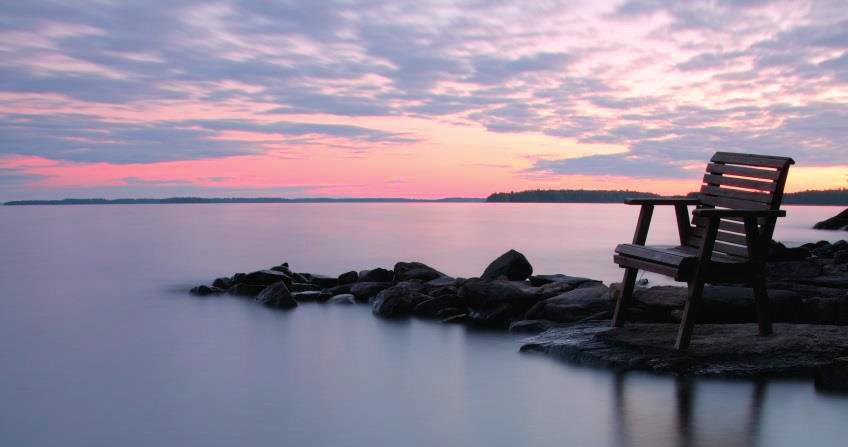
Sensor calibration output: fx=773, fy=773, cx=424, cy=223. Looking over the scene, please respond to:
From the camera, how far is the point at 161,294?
555 inches

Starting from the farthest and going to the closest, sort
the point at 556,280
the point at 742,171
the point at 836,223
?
the point at 836,223
the point at 556,280
the point at 742,171

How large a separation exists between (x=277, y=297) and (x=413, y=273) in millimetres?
2576

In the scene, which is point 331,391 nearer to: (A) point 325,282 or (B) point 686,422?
(B) point 686,422

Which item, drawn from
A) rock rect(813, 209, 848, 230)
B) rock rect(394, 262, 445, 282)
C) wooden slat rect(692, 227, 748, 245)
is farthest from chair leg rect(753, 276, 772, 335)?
rock rect(813, 209, 848, 230)

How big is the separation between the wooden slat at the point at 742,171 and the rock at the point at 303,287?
23.6 feet

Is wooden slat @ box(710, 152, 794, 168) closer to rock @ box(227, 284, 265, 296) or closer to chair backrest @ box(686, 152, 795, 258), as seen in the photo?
chair backrest @ box(686, 152, 795, 258)

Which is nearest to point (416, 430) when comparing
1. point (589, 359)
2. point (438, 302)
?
point (589, 359)

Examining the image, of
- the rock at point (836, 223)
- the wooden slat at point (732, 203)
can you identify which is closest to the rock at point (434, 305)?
the wooden slat at point (732, 203)

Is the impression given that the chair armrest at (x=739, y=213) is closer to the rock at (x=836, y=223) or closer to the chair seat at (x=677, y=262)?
the chair seat at (x=677, y=262)

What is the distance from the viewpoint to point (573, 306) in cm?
922

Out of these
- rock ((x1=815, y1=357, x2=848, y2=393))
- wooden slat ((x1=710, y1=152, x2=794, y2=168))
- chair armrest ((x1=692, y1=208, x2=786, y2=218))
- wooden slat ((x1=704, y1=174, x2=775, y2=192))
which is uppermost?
wooden slat ((x1=710, y1=152, x2=794, y2=168))

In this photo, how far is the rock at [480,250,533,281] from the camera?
1285 centimetres

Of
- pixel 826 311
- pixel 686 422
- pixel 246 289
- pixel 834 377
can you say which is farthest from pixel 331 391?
pixel 246 289

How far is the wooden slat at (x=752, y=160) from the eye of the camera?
23.2ft
